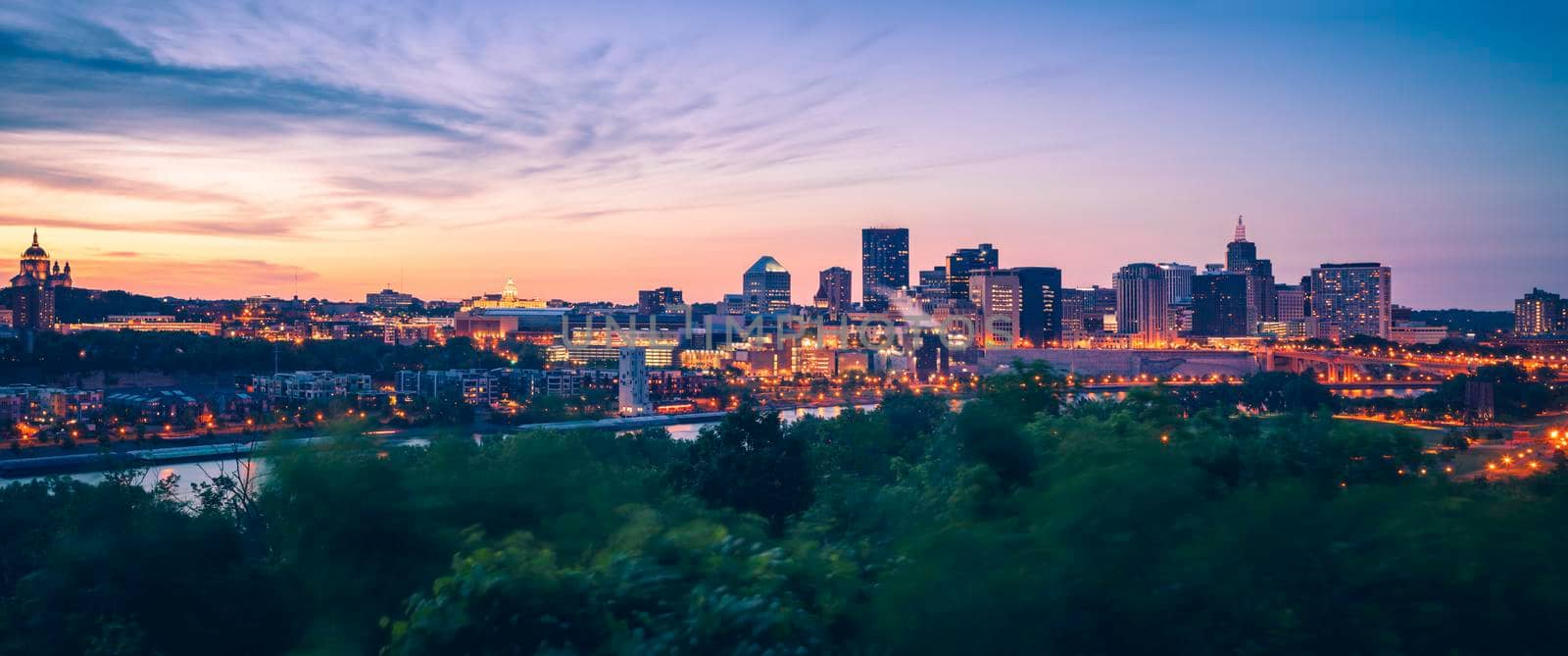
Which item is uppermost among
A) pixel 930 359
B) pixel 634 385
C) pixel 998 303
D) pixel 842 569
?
pixel 998 303

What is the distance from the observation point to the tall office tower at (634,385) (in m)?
29.4

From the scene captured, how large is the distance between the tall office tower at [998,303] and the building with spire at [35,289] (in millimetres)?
52359

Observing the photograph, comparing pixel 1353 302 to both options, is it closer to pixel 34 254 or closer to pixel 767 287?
pixel 767 287

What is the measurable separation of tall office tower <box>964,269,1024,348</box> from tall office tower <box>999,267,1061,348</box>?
0.19 meters

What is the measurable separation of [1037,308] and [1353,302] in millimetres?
19962

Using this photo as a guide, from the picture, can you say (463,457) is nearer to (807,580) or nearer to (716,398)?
(807,580)

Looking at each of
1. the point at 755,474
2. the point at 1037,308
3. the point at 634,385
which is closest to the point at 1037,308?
the point at 1037,308

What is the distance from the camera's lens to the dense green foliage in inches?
78.6

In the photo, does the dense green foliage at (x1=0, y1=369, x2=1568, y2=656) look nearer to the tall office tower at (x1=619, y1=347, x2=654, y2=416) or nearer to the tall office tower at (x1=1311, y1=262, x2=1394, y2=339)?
the tall office tower at (x1=619, y1=347, x2=654, y2=416)

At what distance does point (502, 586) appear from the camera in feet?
7.50

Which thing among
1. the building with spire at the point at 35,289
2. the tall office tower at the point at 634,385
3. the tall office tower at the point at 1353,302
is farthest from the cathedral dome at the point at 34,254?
the tall office tower at the point at 1353,302

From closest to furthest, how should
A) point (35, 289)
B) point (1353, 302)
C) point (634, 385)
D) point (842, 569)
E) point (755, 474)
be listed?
point (842, 569) → point (755, 474) → point (634, 385) → point (35, 289) → point (1353, 302)

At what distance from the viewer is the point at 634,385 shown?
2983cm

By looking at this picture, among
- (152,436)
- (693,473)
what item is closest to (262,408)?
(152,436)
